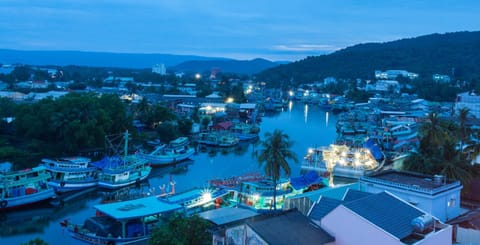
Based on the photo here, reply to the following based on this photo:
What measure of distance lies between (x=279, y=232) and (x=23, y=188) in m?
16.5

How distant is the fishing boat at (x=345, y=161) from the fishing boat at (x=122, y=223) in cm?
1321

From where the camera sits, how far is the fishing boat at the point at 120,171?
26.2 metres

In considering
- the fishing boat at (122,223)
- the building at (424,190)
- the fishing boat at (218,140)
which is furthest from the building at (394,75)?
the fishing boat at (122,223)

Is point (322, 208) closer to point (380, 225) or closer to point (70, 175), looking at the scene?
point (380, 225)

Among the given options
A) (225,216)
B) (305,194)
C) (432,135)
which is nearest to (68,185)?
(225,216)

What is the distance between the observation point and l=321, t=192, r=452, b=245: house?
404 inches

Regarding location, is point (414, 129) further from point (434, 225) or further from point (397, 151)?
point (434, 225)

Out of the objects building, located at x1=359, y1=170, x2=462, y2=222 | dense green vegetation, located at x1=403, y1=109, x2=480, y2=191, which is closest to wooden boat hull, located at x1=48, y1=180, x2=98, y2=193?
building, located at x1=359, y1=170, x2=462, y2=222

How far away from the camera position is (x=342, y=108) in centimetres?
7775

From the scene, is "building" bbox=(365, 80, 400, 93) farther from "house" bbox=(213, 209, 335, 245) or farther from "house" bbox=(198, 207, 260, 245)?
"house" bbox=(213, 209, 335, 245)

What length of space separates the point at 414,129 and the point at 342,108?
31.5 meters

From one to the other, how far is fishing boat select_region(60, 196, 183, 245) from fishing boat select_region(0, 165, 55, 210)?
5.41 metres

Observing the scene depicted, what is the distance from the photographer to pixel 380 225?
406 inches

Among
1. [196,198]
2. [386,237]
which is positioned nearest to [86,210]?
[196,198]
